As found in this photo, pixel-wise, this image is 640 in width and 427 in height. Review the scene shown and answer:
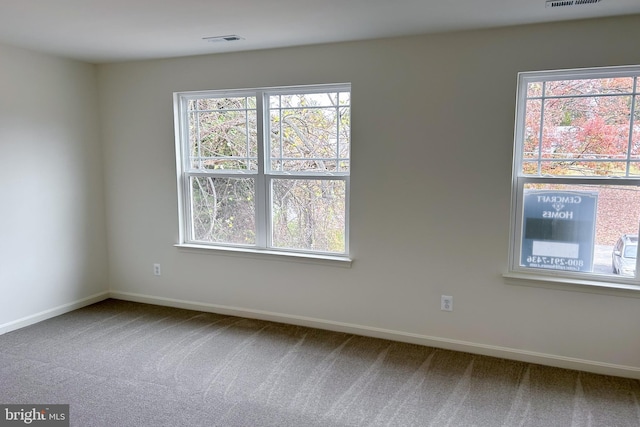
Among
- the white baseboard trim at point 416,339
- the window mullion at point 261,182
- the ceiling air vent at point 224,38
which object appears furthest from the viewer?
the window mullion at point 261,182

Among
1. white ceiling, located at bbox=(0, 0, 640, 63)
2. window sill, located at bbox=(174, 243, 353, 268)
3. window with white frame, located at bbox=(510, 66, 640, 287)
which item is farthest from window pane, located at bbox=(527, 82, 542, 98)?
window sill, located at bbox=(174, 243, 353, 268)

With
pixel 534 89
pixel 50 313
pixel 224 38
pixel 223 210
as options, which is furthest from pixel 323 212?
pixel 50 313

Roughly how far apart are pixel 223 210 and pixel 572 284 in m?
2.85

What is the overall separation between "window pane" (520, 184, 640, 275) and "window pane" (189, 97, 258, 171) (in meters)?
2.27

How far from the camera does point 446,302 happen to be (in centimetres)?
327

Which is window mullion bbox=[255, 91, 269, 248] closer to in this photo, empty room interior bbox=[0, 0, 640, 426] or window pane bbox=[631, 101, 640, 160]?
empty room interior bbox=[0, 0, 640, 426]

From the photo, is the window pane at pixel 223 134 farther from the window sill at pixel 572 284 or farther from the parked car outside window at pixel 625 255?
the parked car outside window at pixel 625 255

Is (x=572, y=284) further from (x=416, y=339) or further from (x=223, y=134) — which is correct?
(x=223, y=134)

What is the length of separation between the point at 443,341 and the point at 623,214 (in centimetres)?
150

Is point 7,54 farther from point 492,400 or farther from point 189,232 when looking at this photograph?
point 492,400

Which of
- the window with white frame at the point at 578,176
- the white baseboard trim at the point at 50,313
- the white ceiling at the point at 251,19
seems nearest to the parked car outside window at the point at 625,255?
the window with white frame at the point at 578,176

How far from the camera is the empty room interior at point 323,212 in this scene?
265 cm

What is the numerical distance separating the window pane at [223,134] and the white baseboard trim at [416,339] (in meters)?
1.30

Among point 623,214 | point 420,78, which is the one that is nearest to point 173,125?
point 420,78
